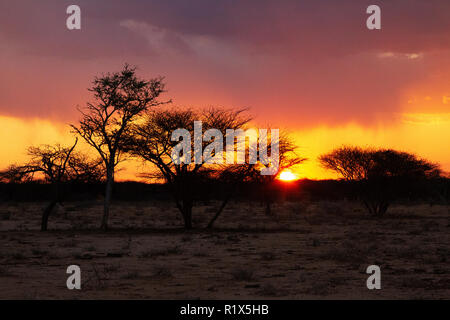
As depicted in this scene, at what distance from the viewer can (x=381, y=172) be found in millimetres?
52688

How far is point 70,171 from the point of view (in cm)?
3166

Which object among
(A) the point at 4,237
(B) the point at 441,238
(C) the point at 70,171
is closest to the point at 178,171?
(C) the point at 70,171

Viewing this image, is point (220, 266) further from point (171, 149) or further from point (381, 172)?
point (381, 172)

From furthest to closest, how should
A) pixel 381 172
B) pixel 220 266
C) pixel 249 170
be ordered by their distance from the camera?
pixel 381 172, pixel 249 170, pixel 220 266

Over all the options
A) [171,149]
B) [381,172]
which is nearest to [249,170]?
[171,149]

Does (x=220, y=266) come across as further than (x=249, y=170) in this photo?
No

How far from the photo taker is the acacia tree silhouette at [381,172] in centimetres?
5156

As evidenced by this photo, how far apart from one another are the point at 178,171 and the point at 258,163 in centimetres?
493

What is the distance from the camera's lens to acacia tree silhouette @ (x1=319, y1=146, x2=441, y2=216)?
5156 centimetres

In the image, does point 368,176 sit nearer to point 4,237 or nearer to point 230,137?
point 230,137

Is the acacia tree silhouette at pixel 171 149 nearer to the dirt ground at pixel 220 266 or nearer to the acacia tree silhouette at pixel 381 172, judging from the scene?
the dirt ground at pixel 220 266

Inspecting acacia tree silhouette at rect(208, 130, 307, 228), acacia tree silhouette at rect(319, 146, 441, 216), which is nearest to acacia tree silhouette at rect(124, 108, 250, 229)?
acacia tree silhouette at rect(208, 130, 307, 228)

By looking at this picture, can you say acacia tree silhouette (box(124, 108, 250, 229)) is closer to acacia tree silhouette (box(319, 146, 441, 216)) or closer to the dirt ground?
the dirt ground
